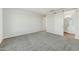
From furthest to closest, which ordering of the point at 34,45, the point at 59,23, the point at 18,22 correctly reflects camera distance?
the point at 59,23
the point at 18,22
the point at 34,45

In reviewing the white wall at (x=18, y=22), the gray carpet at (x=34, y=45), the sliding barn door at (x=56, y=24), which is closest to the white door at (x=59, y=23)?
the sliding barn door at (x=56, y=24)

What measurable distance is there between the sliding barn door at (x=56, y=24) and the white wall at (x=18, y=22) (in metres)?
1.27

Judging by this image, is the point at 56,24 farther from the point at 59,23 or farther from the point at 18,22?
the point at 18,22

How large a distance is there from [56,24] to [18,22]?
2.57 m

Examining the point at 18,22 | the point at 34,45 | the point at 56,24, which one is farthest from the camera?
the point at 56,24

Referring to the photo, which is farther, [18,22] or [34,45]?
[18,22]

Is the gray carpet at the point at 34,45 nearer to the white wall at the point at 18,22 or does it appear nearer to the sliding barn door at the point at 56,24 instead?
the white wall at the point at 18,22

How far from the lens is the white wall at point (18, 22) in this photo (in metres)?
3.17

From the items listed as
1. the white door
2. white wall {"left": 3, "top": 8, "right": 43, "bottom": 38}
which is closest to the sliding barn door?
the white door

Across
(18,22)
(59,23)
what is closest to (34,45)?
(18,22)

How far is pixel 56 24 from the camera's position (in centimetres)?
479

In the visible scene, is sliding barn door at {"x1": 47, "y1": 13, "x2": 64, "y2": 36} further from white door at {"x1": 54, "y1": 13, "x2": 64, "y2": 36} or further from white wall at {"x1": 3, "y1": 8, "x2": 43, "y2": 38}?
white wall at {"x1": 3, "y1": 8, "x2": 43, "y2": 38}

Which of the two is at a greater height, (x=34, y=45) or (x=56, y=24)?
(x=56, y=24)

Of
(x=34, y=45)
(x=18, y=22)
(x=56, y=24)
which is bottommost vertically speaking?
(x=34, y=45)
